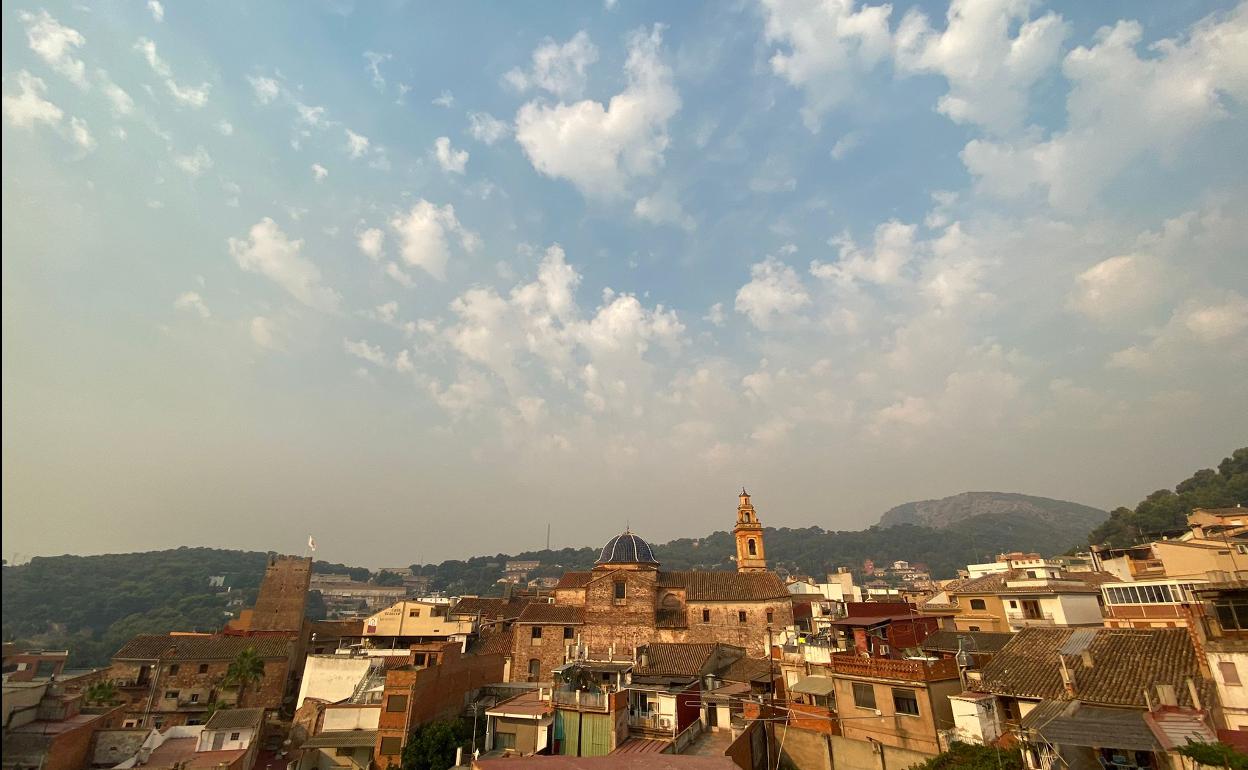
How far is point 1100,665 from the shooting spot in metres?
19.8

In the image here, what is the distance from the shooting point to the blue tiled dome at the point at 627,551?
46344mm

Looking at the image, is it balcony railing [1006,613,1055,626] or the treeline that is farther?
the treeline

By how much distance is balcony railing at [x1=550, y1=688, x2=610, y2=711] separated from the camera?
84.3ft

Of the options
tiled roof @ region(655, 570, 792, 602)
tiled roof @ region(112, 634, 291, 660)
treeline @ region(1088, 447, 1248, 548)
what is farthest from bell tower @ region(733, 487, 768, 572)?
treeline @ region(1088, 447, 1248, 548)

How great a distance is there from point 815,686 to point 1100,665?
1026cm

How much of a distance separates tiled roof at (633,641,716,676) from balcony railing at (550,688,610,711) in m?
5.46

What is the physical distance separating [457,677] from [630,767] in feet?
60.0

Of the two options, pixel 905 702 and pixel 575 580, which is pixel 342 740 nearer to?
pixel 575 580

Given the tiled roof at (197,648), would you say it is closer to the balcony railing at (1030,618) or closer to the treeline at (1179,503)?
the balcony railing at (1030,618)

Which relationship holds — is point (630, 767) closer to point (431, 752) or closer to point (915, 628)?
point (431, 752)

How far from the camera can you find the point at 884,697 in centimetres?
2217

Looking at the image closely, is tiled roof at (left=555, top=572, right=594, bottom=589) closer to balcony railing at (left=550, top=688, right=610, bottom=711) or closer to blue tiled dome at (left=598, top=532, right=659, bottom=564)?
blue tiled dome at (left=598, top=532, right=659, bottom=564)

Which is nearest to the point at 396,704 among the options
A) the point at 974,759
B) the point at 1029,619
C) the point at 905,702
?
the point at 905,702

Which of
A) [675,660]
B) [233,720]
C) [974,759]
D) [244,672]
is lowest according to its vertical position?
[233,720]
